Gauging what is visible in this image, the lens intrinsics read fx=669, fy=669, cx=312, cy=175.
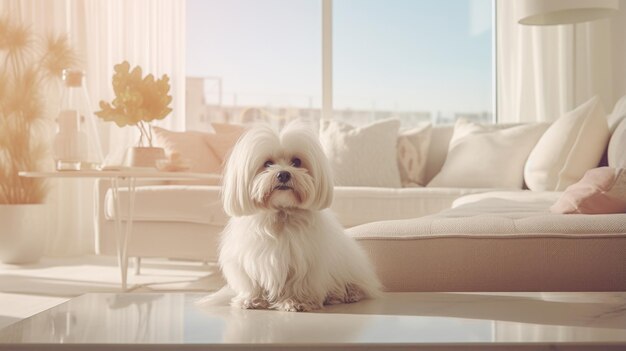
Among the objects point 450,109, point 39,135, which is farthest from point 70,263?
point 450,109

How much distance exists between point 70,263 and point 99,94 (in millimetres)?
1464

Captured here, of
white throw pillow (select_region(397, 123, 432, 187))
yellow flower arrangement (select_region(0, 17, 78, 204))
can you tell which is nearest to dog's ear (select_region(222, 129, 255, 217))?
white throw pillow (select_region(397, 123, 432, 187))

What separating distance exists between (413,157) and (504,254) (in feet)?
8.20

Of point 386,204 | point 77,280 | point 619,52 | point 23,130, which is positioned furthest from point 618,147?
point 23,130

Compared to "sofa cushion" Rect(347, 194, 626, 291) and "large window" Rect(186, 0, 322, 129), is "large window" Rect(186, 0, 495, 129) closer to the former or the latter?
"large window" Rect(186, 0, 322, 129)

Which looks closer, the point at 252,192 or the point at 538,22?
the point at 252,192

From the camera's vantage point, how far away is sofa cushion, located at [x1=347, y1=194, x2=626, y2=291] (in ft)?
5.63

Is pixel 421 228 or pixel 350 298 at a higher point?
pixel 421 228

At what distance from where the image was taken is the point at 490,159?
3.94 meters

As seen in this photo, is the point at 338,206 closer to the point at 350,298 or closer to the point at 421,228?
the point at 421,228

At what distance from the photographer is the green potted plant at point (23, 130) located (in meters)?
4.65

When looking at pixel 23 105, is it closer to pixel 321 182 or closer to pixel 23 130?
pixel 23 130

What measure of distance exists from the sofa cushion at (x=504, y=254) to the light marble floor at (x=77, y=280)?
179cm

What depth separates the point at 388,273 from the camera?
1.81 m
